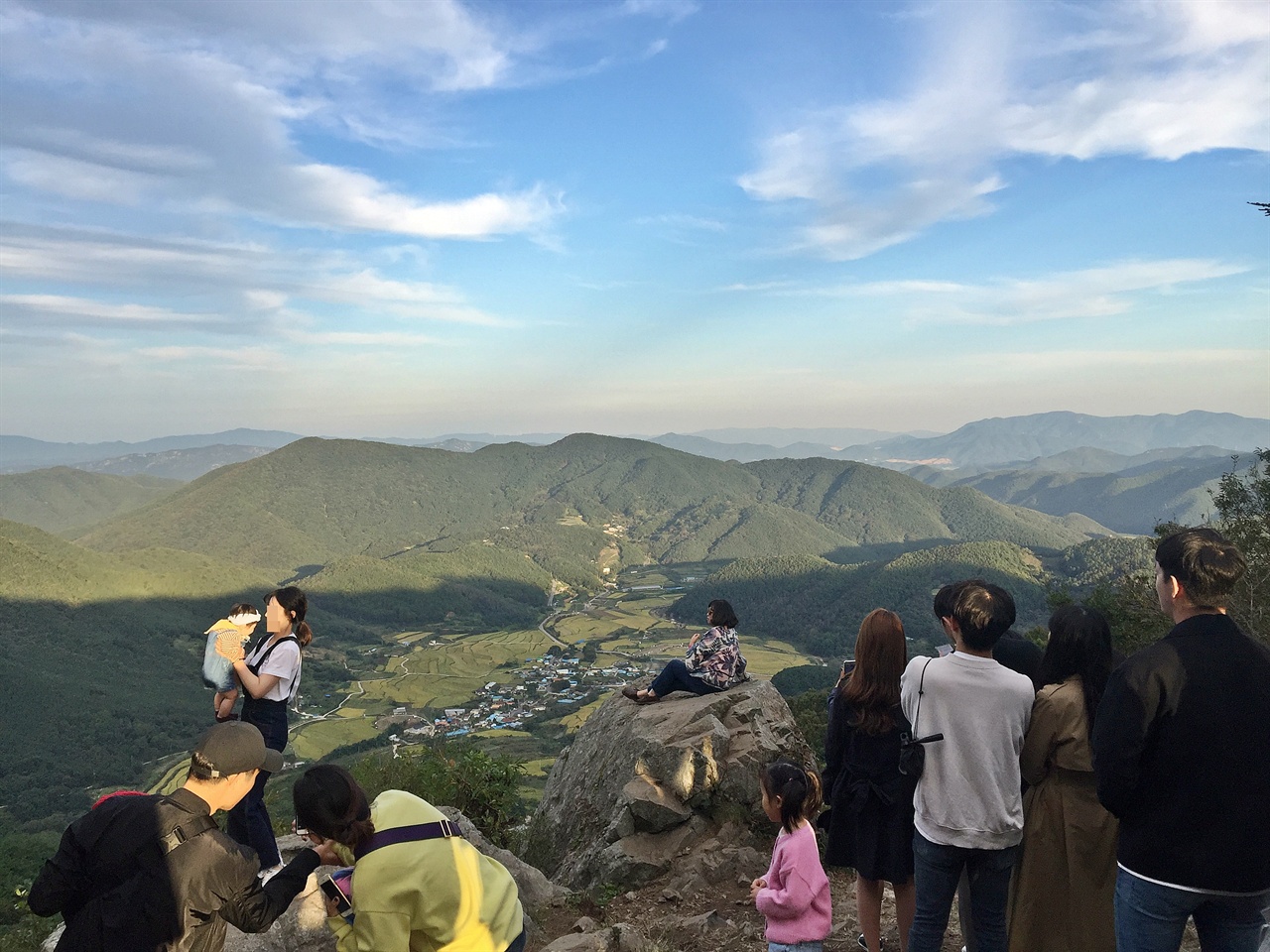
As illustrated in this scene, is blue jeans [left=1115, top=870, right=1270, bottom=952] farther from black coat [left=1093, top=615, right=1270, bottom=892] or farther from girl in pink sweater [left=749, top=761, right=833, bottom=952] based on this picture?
girl in pink sweater [left=749, top=761, right=833, bottom=952]

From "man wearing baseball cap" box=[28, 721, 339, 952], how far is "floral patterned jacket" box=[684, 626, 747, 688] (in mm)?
7199

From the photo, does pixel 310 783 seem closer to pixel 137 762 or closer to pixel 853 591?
pixel 137 762

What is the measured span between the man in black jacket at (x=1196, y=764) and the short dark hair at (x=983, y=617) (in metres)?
0.75

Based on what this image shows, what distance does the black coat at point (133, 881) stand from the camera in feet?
9.82

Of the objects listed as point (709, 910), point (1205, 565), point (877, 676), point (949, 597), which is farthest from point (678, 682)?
point (1205, 565)

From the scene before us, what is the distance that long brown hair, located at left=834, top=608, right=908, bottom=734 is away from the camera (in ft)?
15.6

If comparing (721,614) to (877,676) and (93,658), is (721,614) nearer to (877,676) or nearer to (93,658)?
(877,676)

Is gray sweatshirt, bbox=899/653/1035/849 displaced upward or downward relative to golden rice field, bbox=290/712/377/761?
upward

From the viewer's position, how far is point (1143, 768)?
3186 mm

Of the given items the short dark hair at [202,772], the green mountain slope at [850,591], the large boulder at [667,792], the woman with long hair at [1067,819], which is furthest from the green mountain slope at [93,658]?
the green mountain slope at [850,591]

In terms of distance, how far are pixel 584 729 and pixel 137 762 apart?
254 feet

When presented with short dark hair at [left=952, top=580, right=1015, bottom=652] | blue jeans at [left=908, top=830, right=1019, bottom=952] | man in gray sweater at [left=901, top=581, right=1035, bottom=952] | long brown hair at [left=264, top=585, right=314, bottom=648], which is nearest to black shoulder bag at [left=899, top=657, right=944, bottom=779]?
man in gray sweater at [left=901, top=581, right=1035, bottom=952]

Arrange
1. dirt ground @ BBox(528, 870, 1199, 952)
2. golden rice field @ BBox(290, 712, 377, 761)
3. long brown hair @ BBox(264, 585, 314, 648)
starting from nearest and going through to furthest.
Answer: dirt ground @ BBox(528, 870, 1199, 952) → long brown hair @ BBox(264, 585, 314, 648) → golden rice field @ BBox(290, 712, 377, 761)

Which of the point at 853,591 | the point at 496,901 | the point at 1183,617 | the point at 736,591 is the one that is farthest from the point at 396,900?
the point at 736,591
